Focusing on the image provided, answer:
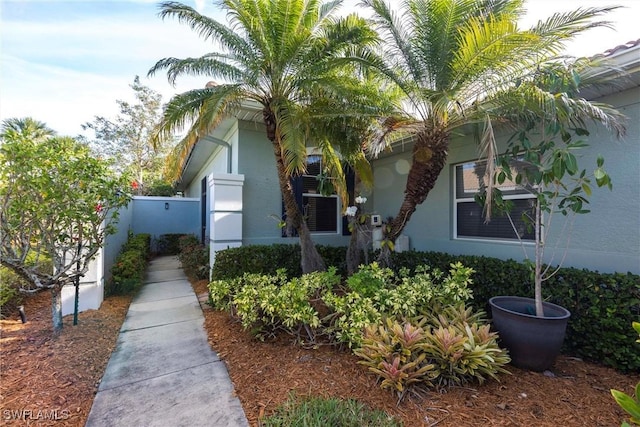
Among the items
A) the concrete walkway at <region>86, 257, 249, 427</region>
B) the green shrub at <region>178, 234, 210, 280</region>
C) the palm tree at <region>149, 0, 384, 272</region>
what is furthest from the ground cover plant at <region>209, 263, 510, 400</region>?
the green shrub at <region>178, 234, 210, 280</region>

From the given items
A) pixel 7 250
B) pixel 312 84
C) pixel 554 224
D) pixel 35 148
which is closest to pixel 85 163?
pixel 35 148

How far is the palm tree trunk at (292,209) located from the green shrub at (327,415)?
125 inches

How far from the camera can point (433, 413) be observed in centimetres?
268

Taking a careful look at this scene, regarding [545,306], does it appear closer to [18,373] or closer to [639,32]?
[639,32]

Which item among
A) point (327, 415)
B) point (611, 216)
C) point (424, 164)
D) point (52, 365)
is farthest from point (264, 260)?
point (611, 216)

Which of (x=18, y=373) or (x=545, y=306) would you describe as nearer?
(x=18, y=373)

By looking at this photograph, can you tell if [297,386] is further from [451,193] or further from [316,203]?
[451,193]

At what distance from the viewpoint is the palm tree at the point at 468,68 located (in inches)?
143

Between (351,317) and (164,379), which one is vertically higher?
(351,317)

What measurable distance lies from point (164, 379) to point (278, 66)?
4854 mm

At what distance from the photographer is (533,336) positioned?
3369 millimetres

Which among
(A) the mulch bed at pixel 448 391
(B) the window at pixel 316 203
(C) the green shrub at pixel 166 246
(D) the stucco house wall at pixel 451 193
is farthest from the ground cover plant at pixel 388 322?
(C) the green shrub at pixel 166 246

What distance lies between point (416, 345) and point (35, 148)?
18.3 ft

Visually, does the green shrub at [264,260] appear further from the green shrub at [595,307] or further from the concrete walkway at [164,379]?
the green shrub at [595,307]
